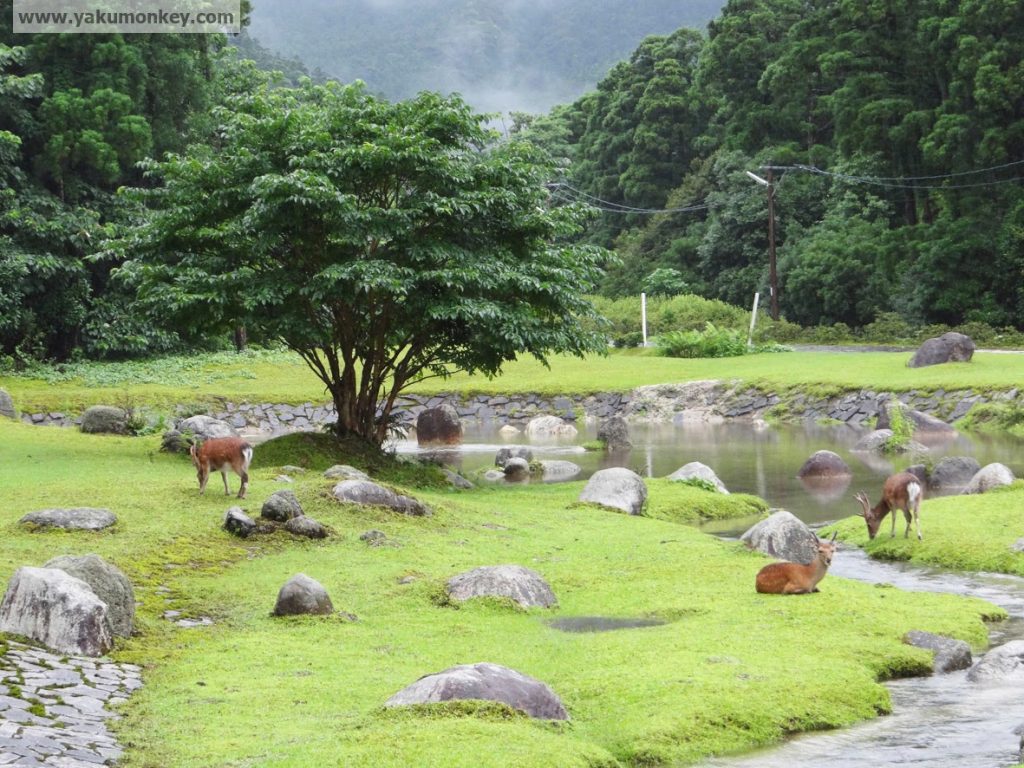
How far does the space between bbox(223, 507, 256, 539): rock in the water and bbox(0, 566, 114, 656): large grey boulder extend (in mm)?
5406

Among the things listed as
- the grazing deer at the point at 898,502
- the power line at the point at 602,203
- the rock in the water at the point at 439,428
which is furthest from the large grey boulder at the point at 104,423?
the power line at the point at 602,203

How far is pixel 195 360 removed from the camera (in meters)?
49.6

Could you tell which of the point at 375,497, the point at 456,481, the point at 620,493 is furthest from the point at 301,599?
the point at 456,481

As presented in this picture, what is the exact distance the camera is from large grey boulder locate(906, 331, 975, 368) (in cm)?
4284

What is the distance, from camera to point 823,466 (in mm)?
28266

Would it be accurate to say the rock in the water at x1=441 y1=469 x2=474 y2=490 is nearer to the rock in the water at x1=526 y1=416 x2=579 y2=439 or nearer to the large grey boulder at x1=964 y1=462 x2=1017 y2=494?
the large grey boulder at x1=964 y1=462 x2=1017 y2=494

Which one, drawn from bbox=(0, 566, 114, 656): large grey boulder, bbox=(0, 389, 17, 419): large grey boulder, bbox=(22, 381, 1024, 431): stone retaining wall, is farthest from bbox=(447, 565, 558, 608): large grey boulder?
bbox=(22, 381, 1024, 431): stone retaining wall

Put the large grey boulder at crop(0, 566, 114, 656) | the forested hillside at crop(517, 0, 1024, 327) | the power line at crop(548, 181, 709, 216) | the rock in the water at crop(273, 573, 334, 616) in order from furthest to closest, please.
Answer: the power line at crop(548, 181, 709, 216), the forested hillside at crop(517, 0, 1024, 327), the rock in the water at crop(273, 573, 334, 616), the large grey boulder at crop(0, 566, 114, 656)

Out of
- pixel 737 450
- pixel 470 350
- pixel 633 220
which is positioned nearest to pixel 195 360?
pixel 737 450

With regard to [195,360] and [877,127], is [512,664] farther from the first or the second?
[877,127]

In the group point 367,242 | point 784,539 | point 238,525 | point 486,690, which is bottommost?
point 784,539

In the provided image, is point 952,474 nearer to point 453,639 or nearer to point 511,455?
point 511,455

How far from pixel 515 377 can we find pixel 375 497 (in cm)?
3135

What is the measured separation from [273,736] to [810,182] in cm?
7112
